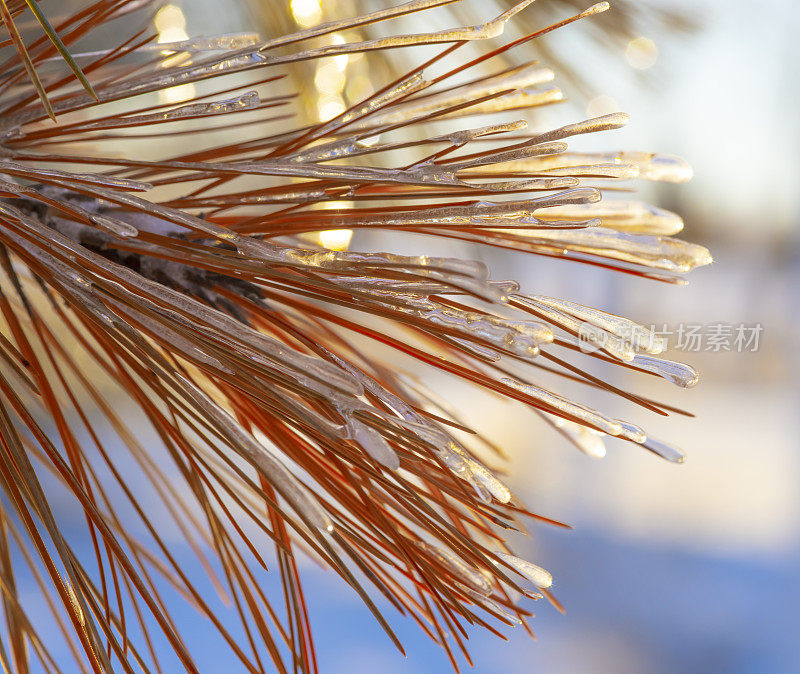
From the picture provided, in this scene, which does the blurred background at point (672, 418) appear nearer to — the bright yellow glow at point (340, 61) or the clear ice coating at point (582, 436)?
the bright yellow glow at point (340, 61)

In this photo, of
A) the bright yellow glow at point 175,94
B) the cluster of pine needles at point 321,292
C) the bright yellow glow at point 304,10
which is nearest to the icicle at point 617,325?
the cluster of pine needles at point 321,292

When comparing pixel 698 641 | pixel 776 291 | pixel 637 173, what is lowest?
pixel 698 641

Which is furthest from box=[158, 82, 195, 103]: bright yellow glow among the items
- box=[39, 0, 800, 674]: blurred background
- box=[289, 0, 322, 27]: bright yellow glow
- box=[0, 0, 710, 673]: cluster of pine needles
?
box=[0, 0, 710, 673]: cluster of pine needles

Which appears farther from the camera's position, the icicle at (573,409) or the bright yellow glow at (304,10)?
the bright yellow glow at (304,10)

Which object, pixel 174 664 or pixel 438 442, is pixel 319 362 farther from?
pixel 174 664

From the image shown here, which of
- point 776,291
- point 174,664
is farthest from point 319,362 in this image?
point 776,291

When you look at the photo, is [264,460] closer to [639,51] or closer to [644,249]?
[644,249]

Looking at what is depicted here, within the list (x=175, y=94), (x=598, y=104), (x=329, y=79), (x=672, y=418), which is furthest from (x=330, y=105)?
(x=672, y=418)
